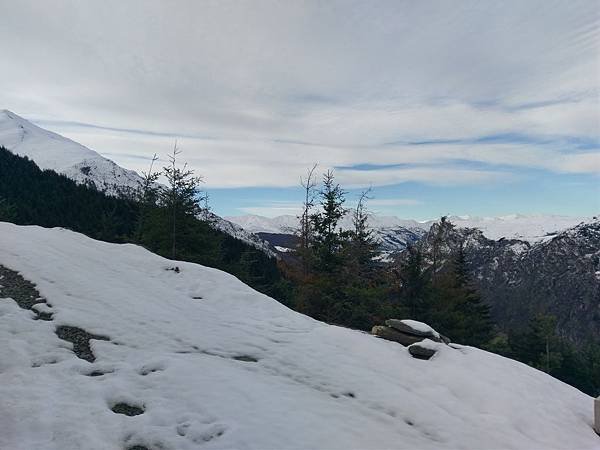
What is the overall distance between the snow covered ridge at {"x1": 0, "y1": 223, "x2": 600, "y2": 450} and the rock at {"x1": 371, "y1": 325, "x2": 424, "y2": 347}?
0.63m

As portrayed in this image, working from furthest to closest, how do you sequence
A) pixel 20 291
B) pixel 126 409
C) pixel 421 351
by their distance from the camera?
pixel 421 351 < pixel 20 291 < pixel 126 409

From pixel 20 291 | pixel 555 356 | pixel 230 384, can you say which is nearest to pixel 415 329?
pixel 230 384

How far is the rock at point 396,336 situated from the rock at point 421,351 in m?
0.73

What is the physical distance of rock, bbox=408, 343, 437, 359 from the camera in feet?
36.6

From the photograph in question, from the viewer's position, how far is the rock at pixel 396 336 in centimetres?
1214

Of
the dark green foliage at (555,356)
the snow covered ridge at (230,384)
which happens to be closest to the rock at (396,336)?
the snow covered ridge at (230,384)

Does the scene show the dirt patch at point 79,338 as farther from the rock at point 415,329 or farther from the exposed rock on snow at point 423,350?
the rock at point 415,329

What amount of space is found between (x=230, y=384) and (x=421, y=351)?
5.96 metres

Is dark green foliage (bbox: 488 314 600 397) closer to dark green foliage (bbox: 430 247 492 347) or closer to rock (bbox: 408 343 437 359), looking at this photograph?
dark green foliage (bbox: 430 247 492 347)

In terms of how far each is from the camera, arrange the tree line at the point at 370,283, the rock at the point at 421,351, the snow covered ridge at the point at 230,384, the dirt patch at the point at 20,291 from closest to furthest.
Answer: the snow covered ridge at the point at 230,384 < the dirt patch at the point at 20,291 < the rock at the point at 421,351 < the tree line at the point at 370,283

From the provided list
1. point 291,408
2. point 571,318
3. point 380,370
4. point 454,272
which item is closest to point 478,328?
point 454,272

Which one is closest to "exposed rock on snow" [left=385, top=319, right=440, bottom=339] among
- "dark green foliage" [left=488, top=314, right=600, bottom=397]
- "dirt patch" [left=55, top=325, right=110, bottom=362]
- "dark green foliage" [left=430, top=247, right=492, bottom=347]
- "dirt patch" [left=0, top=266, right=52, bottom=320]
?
"dirt patch" [left=55, top=325, right=110, bottom=362]

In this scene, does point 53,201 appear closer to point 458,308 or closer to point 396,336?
point 458,308

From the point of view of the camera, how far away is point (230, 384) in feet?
24.8
